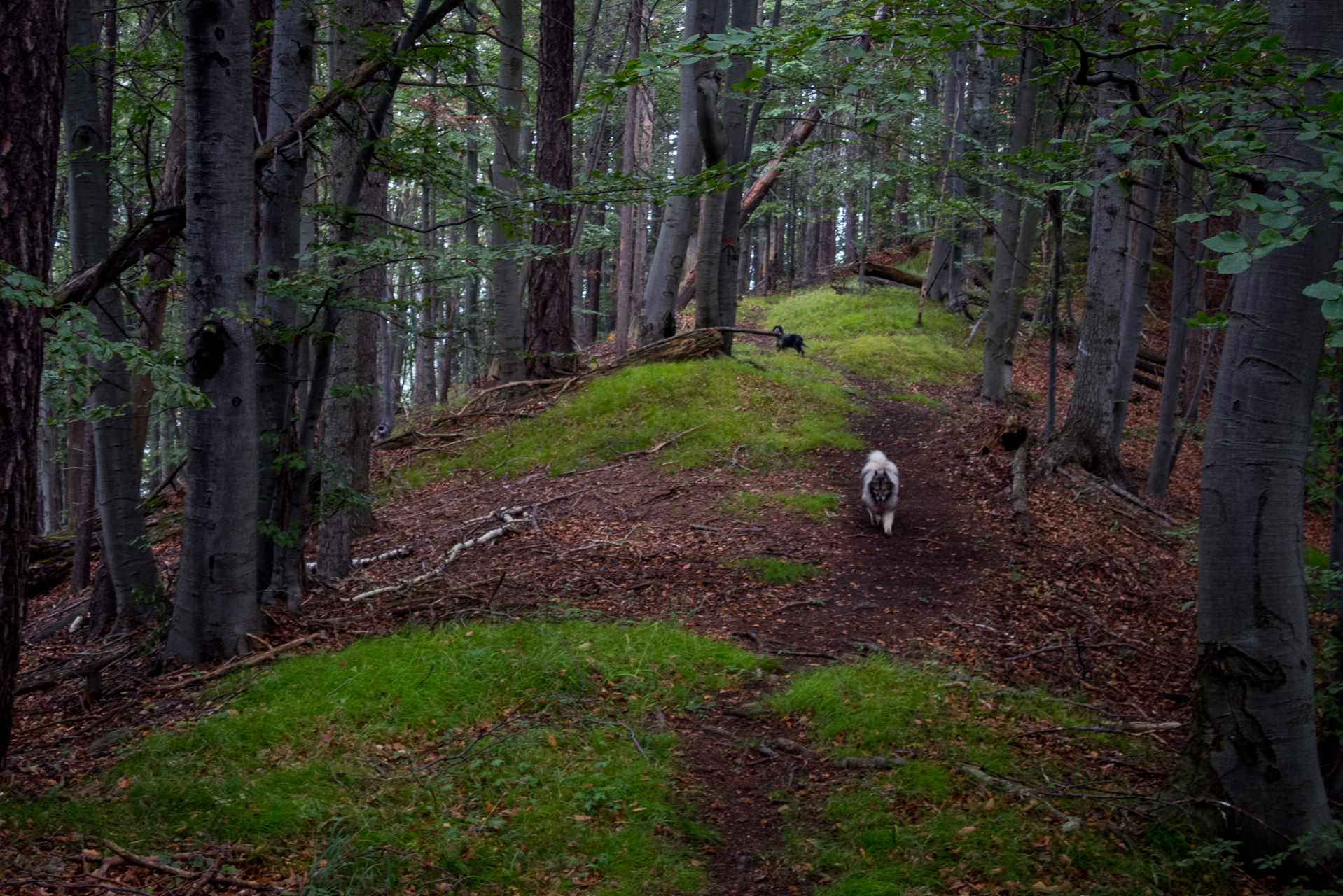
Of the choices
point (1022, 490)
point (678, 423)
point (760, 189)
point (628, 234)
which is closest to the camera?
point (1022, 490)

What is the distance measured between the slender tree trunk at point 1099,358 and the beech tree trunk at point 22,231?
11.0 metres

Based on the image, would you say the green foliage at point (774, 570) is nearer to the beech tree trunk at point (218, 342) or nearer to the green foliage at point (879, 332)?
the beech tree trunk at point (218, 342)

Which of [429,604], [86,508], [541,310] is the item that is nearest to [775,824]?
[429,604]

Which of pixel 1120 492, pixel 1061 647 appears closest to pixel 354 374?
pixel 1061 647

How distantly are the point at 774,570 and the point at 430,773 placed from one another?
14.6ft

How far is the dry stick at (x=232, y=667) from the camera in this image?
5.39 meters

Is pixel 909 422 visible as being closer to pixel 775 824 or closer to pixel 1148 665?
pixel 1148 665

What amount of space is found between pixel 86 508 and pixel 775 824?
29.6ft

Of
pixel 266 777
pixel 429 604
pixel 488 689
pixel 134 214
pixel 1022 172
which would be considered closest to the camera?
pixel 266 777

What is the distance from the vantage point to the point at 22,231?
375 cm

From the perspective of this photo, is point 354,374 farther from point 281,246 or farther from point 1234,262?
point 1234,262

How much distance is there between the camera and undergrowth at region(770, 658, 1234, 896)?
12.5ft

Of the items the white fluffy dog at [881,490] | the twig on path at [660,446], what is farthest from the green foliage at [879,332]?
the white fluffy dog at [881,490]

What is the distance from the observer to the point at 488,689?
215 inches
